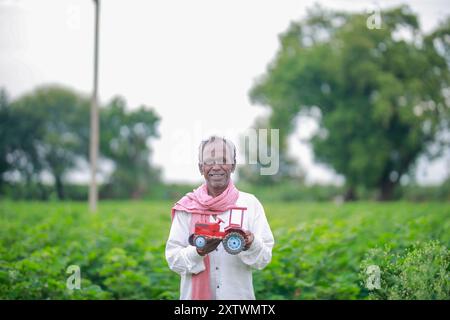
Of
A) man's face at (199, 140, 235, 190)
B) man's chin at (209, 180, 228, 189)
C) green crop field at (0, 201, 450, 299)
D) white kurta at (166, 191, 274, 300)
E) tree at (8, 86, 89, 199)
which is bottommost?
green crop field at (0, 201, 450, 299)

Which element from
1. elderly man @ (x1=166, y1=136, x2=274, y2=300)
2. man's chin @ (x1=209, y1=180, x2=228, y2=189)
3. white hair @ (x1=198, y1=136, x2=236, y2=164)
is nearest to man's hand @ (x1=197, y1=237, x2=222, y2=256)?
elderly man @ (x1=166, y1=136, x2=274, y2=300)

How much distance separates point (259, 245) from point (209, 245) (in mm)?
251

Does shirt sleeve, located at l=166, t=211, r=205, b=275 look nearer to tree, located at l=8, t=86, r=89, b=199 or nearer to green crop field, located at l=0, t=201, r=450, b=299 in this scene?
green crop field, located at l=0, t=201, r=450, b=299

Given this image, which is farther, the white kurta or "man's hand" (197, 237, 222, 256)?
the white kurta

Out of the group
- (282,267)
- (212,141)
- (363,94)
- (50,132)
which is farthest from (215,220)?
(50,132)

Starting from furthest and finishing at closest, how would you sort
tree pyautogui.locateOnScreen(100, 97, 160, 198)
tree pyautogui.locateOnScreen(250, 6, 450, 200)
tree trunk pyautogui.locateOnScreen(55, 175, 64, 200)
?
1. tree pyautogui.locateOnScreen(250, 6, 450, 200)
2. tree trunk pyautogui.locateOnScreen(55, 175, 64, 200)
3. tree pyautogui.locateOnScreen(100, 97, 160, 198)

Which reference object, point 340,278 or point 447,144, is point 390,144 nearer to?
point 447,144

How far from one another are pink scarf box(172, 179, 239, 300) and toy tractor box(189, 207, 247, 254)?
0.52 feet

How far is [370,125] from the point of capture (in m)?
26.1

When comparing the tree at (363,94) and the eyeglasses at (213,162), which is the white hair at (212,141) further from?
the tree at (363,94)

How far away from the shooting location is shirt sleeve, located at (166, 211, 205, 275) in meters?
2.97

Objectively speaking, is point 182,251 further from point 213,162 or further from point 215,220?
point 213,162

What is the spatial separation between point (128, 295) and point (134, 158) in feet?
31.0
